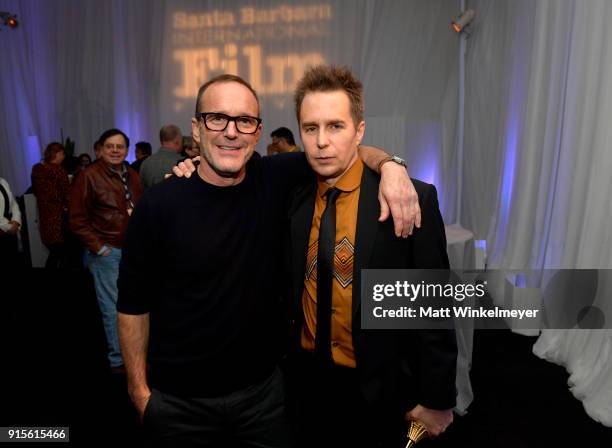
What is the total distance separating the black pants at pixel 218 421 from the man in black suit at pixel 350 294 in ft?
0.57

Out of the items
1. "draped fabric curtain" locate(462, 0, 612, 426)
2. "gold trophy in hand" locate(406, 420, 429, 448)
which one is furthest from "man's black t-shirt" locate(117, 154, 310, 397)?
"draped fabric curtain" locate(462, 0, 612, 426)

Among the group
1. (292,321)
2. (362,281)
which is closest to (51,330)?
(292,321)

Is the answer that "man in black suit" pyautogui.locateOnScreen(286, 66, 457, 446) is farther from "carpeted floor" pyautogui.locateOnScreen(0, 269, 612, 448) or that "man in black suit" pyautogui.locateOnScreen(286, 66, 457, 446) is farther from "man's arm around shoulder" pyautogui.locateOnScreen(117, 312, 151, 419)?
"carpeted floor" pyautogui.locateOnScreen(0, 269, 612, 448)

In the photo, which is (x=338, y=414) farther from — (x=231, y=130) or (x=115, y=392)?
(x=115, y=392)

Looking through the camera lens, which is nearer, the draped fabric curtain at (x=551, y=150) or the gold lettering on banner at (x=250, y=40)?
the draped fabric curtain at (x=551, y=150)

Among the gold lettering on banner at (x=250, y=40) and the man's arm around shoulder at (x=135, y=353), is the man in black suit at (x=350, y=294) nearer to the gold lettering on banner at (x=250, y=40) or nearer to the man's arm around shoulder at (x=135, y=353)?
the man's arm around shoulder at (x=135, y=353)

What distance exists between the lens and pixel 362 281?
156 centimetres

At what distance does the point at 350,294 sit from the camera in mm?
1585

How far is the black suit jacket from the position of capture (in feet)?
5.09

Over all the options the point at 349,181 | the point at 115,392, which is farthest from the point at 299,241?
the point at 115,392

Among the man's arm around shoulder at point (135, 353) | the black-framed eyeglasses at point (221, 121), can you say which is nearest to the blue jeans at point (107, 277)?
the man's arm around shoulder at point (135, 353)

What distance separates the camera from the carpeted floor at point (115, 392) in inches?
115

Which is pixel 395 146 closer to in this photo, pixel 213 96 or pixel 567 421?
pixel 567 421

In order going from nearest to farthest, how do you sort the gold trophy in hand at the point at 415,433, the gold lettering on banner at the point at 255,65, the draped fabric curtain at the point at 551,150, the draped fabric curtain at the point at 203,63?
1. the gold trophy in hand at the point at 415,433
2. the draped fabric curtain at the point at 551,150
3. the draped fabric curtain at the point at 203,63
4. the gold lettering on banner at the point at 255,65
